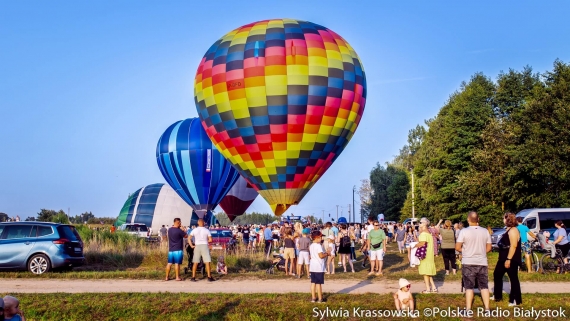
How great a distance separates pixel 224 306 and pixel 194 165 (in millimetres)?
33000

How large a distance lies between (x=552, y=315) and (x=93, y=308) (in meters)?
8.50

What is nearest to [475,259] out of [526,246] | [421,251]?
[421,251]

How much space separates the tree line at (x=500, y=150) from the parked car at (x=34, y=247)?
28.7 metres

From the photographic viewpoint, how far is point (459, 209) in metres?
51.8

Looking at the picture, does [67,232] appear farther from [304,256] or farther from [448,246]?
[448,246]

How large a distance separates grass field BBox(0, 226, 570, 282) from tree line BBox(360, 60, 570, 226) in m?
16.3

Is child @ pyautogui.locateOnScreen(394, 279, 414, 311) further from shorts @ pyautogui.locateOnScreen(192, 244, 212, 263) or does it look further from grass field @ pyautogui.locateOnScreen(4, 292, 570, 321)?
shorts @ pyautogui.locateOnScreen(192, 244, 212, 263)

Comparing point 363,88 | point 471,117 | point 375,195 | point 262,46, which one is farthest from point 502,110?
point 375,195

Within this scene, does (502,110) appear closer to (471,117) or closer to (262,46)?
(471,117)

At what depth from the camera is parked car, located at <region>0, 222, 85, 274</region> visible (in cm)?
1769

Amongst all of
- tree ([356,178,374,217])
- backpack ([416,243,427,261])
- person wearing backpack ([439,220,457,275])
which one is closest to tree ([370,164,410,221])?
tree ([356,178,374,217])

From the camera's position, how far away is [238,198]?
53938mm

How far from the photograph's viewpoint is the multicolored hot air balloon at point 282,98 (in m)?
27.4

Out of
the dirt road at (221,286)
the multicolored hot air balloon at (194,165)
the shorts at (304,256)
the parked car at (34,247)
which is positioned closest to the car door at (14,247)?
the parked car at (34,247)
